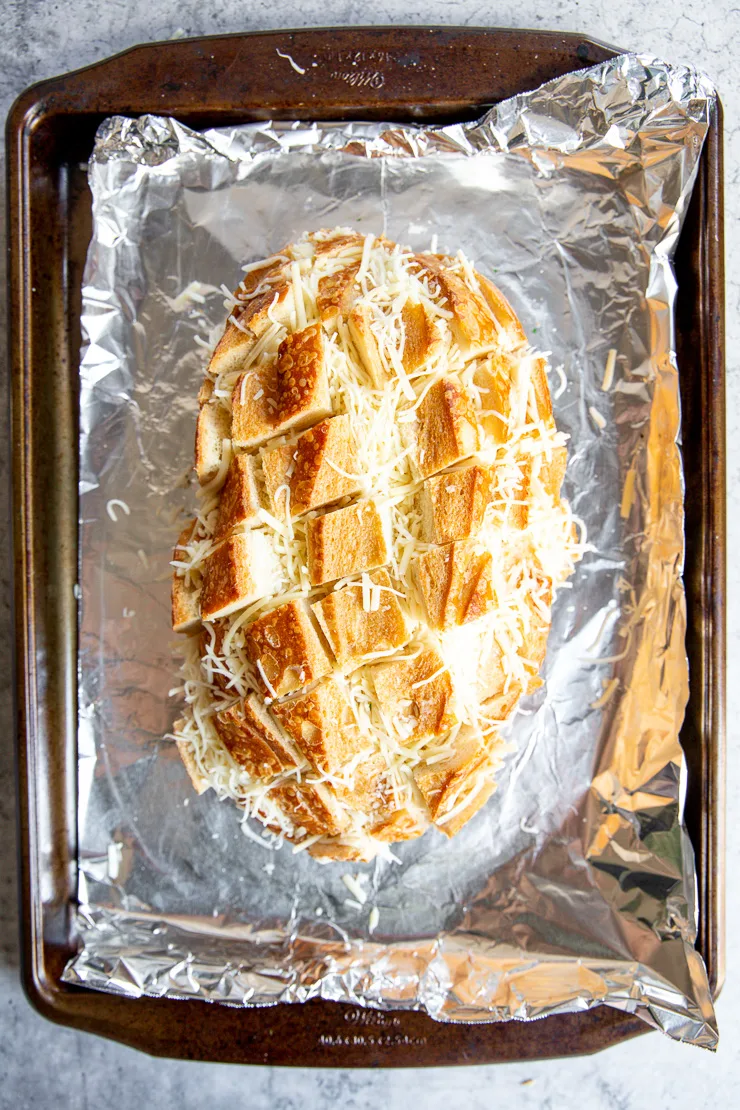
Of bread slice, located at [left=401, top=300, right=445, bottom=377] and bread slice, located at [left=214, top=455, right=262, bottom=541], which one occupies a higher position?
bread slice, located at [left=401, top=300, right=445, bottom=377]

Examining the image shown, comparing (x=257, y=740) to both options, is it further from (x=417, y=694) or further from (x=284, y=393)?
(x=284, y=393)

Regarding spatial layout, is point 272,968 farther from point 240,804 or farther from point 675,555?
point 675,555

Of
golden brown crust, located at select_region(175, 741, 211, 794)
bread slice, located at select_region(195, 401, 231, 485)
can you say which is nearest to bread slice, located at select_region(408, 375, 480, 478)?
bread slice, located at select_region(195, 401, 231, 485)

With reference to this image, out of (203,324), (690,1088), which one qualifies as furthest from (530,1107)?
(203,324)

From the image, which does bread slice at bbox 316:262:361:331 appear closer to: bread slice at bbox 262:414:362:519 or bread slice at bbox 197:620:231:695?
bread slice at bbox 262:414:362:519

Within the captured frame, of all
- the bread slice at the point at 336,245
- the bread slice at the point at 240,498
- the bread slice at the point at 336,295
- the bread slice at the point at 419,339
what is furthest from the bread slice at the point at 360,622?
the bread slice at the point at 336,245

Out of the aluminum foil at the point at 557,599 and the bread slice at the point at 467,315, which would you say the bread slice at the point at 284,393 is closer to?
the bread slice at the point at 467,315

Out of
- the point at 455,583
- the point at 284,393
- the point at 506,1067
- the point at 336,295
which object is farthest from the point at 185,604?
the point at 506,1067
